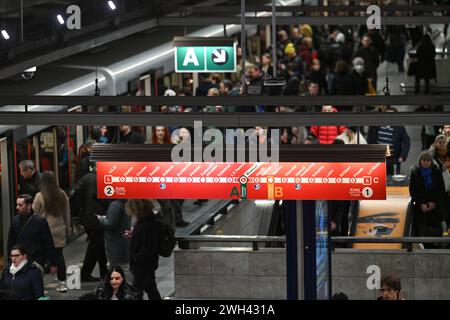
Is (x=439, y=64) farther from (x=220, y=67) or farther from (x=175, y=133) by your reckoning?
(x=175, y=133)

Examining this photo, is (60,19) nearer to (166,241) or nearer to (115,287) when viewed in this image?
(166,241)

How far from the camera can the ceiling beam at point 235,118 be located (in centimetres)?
1332

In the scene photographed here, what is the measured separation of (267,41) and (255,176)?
2762 cm

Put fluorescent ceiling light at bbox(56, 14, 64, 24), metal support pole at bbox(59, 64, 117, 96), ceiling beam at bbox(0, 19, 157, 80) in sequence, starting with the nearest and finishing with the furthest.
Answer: ceiling beam at bbox(0, 19, 157, 80) → fluorescent ceiling light at bbox(56, 14, 64, 24) → metal support pole at bbox(59, 64, 117, 96)

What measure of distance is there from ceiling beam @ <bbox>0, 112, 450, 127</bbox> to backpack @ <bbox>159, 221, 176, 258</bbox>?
2.24 metres

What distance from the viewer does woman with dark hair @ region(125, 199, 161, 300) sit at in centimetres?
1571

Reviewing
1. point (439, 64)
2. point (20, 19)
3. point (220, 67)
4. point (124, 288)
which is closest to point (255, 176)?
point (124, 288)

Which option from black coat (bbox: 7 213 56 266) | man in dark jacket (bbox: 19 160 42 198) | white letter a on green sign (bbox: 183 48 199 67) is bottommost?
black coat (bbox: 7 213 56 266)

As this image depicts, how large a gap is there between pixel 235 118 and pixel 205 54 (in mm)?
10396

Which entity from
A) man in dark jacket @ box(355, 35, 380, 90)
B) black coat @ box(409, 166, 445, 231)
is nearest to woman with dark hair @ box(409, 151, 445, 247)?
black coat @ box(409, 166, 445, 231)

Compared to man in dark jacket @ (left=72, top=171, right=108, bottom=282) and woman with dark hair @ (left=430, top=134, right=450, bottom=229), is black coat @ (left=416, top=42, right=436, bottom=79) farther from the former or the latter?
man in dark jacket @ (left=72, top=171, right=108, bottom=282)

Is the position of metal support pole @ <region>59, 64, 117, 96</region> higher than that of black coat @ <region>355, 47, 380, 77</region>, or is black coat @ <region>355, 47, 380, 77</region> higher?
metal support pole @ <region>59, 64, 117, 96</region>

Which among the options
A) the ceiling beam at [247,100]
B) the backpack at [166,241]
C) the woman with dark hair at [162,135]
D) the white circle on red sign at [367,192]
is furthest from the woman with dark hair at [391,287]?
the woman with dark hair at [162,135]

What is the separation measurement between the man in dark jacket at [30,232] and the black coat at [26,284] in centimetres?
114
